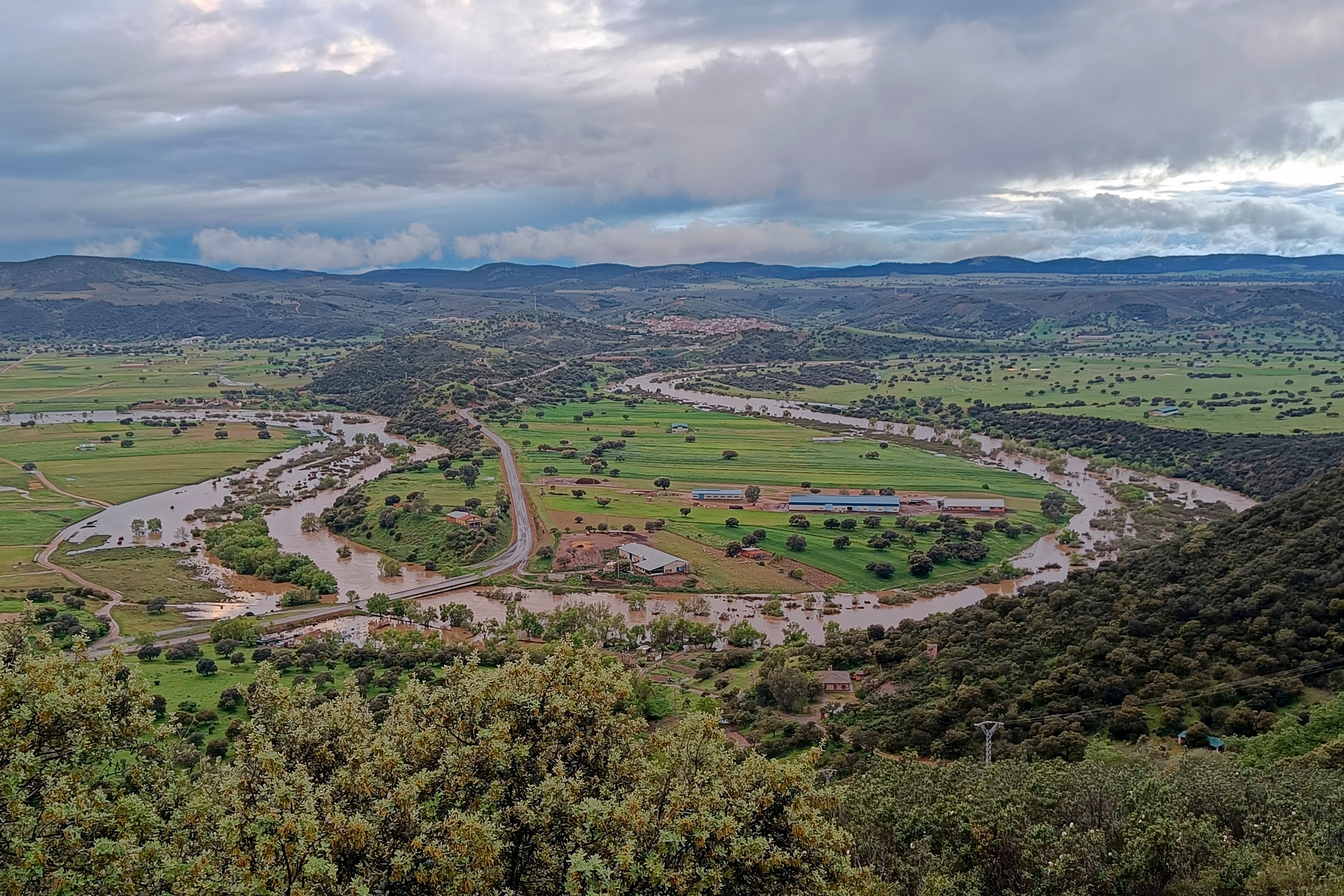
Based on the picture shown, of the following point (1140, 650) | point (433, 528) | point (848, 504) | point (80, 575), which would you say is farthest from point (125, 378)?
point (1140, 650)

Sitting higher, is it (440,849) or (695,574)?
(440,849)

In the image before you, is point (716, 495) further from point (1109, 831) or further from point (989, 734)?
point (1109, 831)

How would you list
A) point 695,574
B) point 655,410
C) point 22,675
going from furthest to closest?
point 655,410, point 695,574, point 22,675

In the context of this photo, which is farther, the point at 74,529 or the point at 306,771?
the point at 74,529

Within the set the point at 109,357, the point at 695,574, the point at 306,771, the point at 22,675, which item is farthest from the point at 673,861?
the point at 109,357

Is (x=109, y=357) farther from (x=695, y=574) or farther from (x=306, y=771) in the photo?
(x=306, y=771)

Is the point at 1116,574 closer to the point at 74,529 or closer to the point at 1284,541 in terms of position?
the point at 1284,541

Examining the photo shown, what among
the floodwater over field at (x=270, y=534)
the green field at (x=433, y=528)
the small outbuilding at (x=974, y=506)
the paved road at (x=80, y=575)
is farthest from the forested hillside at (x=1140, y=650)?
the paved road at (x=80, y=575)

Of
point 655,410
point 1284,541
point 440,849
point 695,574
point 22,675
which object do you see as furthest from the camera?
point 655,410

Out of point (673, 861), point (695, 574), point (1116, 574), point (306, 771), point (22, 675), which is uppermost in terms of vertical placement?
point (22, 675)
